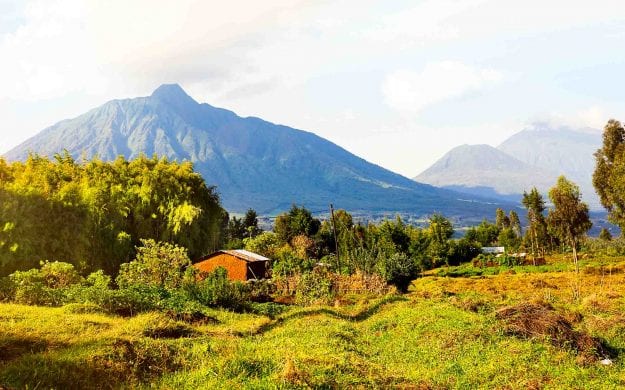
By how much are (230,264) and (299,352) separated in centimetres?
3328

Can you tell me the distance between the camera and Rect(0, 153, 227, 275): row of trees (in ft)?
96.0

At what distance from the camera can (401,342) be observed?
58.6ft

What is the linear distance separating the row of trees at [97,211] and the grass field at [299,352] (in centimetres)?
1344

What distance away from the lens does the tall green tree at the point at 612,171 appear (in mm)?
44469

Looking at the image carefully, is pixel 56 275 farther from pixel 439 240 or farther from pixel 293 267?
pixel 439 240

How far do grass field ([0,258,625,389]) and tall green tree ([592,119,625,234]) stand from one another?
26.2 metres

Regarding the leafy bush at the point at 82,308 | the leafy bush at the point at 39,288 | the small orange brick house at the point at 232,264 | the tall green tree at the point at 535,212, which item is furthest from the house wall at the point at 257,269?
the tall green tree at the point at 535,212

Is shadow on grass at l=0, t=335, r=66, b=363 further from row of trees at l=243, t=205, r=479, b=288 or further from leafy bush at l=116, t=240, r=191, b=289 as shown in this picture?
row of trees at l=243, t=205, r=479, b=288

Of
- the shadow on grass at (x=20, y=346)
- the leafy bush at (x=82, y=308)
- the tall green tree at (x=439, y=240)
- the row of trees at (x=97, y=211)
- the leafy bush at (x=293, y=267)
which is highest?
the row of trees at (x=97, y=211)

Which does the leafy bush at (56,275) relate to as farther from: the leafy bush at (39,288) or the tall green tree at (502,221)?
the tall green tree at (502,221)

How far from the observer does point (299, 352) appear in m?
13.7

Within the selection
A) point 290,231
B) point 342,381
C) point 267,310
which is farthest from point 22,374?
point 290,231

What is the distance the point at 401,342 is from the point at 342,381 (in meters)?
7.28

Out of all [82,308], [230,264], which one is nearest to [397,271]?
[230,264]
